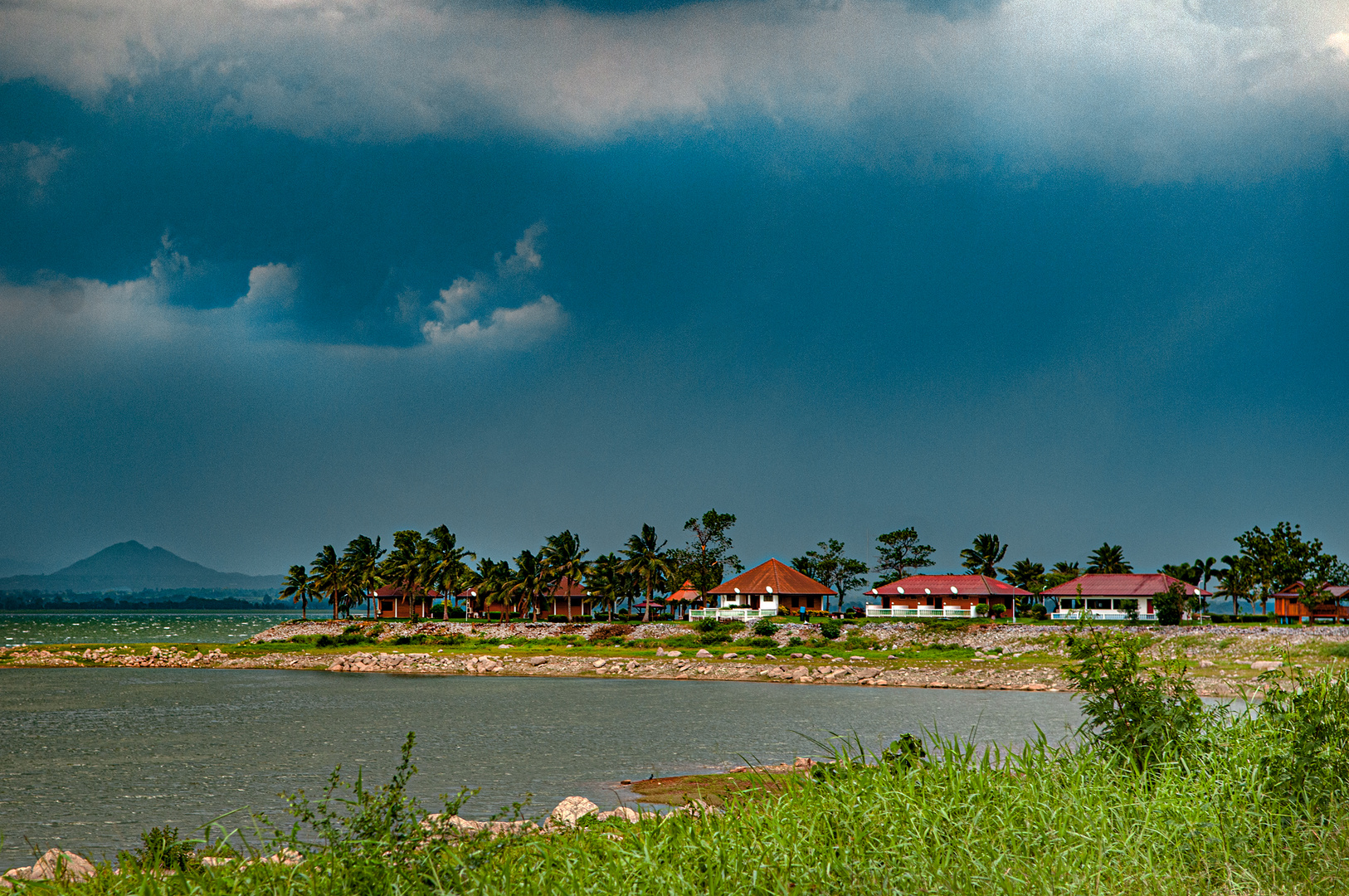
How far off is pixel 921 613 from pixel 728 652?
21.4m

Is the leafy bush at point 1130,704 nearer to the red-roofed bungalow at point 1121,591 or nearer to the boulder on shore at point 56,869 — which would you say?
the boulder on shore at point 56,869

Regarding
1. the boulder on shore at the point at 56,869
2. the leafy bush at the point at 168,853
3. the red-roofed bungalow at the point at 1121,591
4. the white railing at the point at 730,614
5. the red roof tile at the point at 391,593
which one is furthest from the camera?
the red roof tile at the point at 391,593

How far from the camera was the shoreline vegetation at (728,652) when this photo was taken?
166ft

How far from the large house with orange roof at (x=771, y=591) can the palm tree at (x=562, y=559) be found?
13433mm

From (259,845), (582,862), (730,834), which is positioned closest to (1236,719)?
(730,834)

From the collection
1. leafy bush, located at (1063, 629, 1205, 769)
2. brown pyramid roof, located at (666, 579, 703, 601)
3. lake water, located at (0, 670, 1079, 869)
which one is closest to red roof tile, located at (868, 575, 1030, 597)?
brown pyramid roof, located at (666, 579, 703, 601)

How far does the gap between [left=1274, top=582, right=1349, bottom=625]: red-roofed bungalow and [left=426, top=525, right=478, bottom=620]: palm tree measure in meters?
79.0

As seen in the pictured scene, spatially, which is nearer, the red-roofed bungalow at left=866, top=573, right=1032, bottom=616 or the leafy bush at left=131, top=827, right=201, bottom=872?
the leafy bush at left=131, top=827, right=201, bottom=872

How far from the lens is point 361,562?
368 ft

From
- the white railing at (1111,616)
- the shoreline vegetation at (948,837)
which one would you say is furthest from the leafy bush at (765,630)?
the shoreline vegetation at (948,837)

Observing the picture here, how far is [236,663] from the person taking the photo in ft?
233

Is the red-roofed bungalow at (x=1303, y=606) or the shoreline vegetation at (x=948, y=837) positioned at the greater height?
the shoreline vegetation at (x=948, y=837)

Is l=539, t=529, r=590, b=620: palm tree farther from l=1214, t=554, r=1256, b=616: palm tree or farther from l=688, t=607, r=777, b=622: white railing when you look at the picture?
l=1214, t=554, r=1256, b=616: palm tree

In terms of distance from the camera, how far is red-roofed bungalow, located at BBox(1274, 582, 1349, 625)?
8988cm
